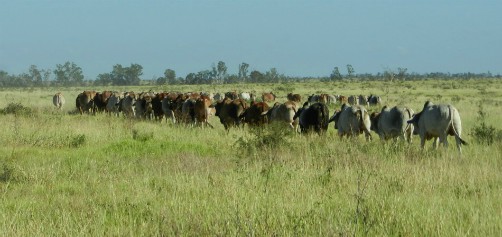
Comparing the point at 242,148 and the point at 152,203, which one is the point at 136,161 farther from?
the point at 152,203

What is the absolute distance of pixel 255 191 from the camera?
7500 mm

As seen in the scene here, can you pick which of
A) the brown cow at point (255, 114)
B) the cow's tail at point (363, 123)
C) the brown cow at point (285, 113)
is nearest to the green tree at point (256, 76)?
the brown cow at point (255, 114)

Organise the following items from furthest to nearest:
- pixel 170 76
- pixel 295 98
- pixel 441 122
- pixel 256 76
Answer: pixel 170 76
pixel 256 76
pixel 295 98
pixel 441 122

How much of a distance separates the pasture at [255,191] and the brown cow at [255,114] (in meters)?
6.23

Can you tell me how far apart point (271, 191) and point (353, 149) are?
462 cm

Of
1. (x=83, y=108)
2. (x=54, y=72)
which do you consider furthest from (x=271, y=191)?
(x=54, y=72)

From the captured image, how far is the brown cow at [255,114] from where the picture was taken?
19.5m

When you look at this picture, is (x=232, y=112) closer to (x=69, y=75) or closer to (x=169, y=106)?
(x=169, y=106)

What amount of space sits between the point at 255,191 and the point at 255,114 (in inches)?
490

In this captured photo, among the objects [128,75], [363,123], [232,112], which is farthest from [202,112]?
[128,75]

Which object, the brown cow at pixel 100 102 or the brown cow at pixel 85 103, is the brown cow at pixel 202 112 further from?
the brown cow at pixel 85 103

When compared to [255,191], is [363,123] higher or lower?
higher

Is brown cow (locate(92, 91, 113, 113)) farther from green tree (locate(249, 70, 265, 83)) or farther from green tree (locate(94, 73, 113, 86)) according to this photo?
green tree (locate(94, 73, 113, 86))

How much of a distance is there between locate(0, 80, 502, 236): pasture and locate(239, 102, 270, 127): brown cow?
6.23 m
